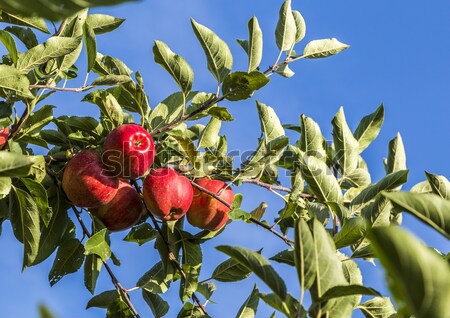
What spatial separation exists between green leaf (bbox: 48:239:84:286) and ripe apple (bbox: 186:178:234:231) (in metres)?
0.53

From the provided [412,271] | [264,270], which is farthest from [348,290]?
[412,271]

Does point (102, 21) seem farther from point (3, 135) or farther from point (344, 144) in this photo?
point (344, 144)

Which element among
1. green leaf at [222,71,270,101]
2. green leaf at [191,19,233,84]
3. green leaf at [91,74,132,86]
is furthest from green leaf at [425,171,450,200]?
green leaf at [91,74,132,86]

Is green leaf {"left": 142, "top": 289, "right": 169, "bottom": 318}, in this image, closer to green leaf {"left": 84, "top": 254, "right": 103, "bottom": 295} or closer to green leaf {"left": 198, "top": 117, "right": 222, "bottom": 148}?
green leaf {"left": 84, "top": 254, "right": 103, "bottom": 295}

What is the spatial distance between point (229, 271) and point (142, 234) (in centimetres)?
44

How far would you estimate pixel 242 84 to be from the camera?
2607 millimetres

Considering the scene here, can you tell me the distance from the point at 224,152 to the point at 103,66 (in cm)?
68

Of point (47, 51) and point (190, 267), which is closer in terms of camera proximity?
point (47, 51)

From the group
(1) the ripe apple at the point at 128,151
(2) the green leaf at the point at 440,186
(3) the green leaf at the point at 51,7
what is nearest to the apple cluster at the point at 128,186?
(1) the ripe apple at the point at 128,151

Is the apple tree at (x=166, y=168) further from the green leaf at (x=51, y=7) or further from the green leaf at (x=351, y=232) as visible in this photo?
the green leaf at (x=51, y=7)

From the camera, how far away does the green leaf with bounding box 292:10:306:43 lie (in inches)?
122

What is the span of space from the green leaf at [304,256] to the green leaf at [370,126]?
5.80ft

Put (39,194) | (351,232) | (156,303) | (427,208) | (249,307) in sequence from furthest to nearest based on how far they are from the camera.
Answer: (156,303) → (249,307) → (39,194) → (351,232) → (427,208)

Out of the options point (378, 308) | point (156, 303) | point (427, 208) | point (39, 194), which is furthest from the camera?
point (156, 303)
